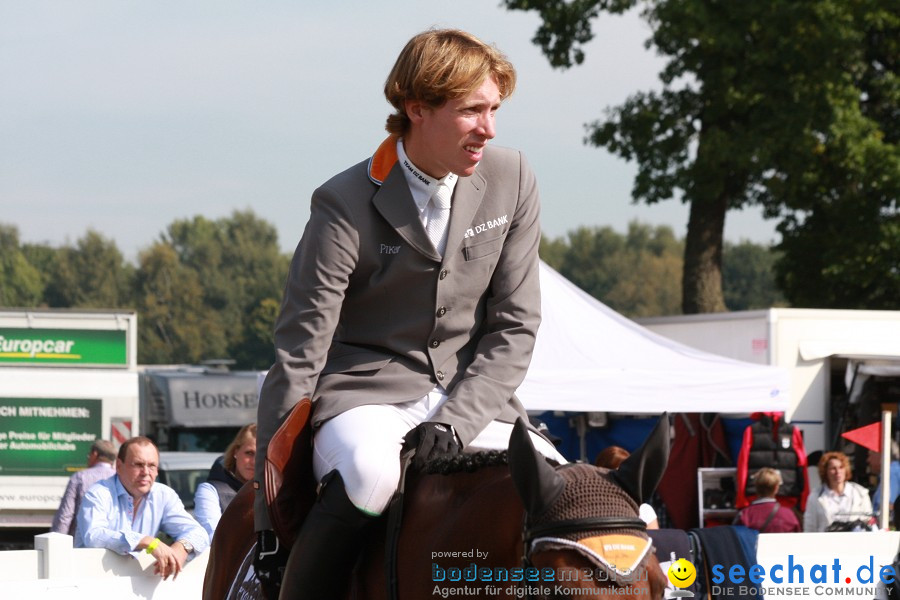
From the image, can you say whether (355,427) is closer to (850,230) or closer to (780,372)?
(780,372)

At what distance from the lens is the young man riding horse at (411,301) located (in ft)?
11.2

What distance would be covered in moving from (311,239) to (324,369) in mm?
371

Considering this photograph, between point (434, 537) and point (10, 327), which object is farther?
point (10, 327)

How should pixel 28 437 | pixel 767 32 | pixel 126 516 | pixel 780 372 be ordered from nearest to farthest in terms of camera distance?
pixel 126 516 < pixel 780 372 < pixel 28 437 < pixel 767 32

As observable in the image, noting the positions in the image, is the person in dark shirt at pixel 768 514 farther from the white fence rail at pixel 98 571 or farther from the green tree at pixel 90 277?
the green tree at pixel 90 277

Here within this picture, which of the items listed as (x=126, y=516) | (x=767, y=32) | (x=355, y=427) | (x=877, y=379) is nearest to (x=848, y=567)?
(x=126, y=516)

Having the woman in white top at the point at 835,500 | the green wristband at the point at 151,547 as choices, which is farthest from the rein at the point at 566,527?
the woman in white top at the point at 835,500

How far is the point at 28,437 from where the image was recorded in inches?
739

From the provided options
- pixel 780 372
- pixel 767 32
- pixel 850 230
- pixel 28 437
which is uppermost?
pixel 767 32

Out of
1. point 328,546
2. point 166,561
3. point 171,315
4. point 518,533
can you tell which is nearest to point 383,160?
point 328,546

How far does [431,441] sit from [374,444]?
0.49ft

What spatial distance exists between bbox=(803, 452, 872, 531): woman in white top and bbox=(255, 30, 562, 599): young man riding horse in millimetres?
8493

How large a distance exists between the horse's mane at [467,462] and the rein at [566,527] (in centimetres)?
32

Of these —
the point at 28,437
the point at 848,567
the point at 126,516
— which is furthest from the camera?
the point at 28,437
